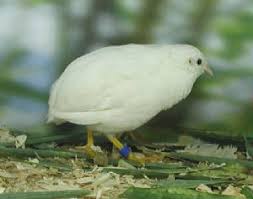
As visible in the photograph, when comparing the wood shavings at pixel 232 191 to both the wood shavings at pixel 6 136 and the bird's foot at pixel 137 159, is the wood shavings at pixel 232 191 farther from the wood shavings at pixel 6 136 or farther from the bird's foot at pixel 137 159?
the wood shavings at pixel 6 136

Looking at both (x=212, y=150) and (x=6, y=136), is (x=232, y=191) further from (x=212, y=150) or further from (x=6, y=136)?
(x=6, y=136)

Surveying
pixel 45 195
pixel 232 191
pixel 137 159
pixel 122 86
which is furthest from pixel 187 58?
pixel 45 195

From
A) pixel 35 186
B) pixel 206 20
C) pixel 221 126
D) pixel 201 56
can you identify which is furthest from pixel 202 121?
pixel 35 186

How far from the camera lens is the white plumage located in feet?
8.17

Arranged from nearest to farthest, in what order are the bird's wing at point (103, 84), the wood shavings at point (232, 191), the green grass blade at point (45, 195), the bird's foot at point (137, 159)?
the green grass blade at point (45, 195) < the wood shavings at point (232, 191) < the bird's wing at point (103, 84) < the bird's foot at point (137, 159)

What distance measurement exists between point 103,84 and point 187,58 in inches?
12.7

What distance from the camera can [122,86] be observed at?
2494 mm

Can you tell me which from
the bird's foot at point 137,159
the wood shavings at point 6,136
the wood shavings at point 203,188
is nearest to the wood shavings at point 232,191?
the wood shavings at point 203,188

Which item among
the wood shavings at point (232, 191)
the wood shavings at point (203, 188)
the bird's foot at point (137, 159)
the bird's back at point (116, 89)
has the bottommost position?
the wood shavings at point (232, 191)

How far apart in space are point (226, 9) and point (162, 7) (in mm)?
278

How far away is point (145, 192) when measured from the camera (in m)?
2.20

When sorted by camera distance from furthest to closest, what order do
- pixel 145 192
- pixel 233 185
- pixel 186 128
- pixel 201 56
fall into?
pixel 186 128, pixel 201 56, pixel 233 185, pixel 145 192

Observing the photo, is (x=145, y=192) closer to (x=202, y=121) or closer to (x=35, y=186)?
(x=35, y=186)

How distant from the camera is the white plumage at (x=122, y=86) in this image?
2.49 m
